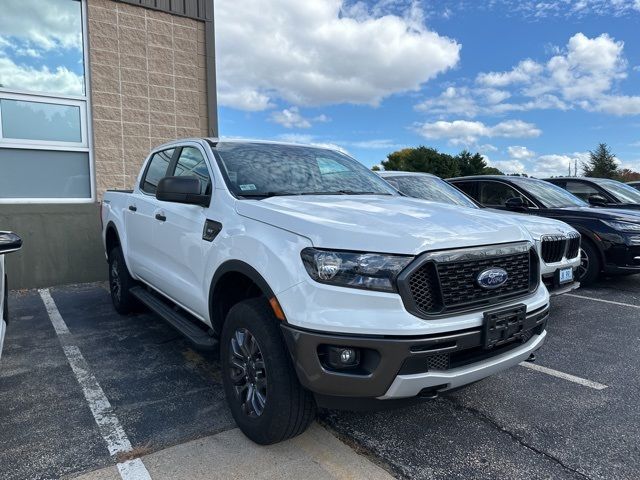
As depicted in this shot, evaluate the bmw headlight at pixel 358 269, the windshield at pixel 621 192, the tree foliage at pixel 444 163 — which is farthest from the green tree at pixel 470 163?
the bmw headlight at pixel 358 269

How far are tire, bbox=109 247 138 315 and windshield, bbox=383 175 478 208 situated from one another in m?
3.46

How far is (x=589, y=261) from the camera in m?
6.91

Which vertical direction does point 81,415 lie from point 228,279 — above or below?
below

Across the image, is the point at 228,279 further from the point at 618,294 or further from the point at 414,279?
the point at 618,294

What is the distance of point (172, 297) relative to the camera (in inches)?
159

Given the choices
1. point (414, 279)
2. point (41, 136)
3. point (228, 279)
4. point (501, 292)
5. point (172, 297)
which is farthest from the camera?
point (41, 136)

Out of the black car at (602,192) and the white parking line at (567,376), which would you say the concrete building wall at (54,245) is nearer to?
the white parking line at (567,376)

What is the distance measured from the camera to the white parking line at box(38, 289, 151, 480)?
8.46ft

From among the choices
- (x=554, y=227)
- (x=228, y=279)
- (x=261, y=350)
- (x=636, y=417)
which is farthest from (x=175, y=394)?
(x=554, y=227)

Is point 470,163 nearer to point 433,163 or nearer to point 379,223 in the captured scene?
point 433,163

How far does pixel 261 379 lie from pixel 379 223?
1.09 m

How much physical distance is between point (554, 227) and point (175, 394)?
4.20 m

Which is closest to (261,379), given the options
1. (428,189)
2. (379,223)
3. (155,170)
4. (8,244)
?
(379,223)

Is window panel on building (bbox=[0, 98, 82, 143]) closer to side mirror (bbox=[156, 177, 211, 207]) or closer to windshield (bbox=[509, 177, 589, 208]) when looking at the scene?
side mirror (bbox=[156, 177, 211, 207])
